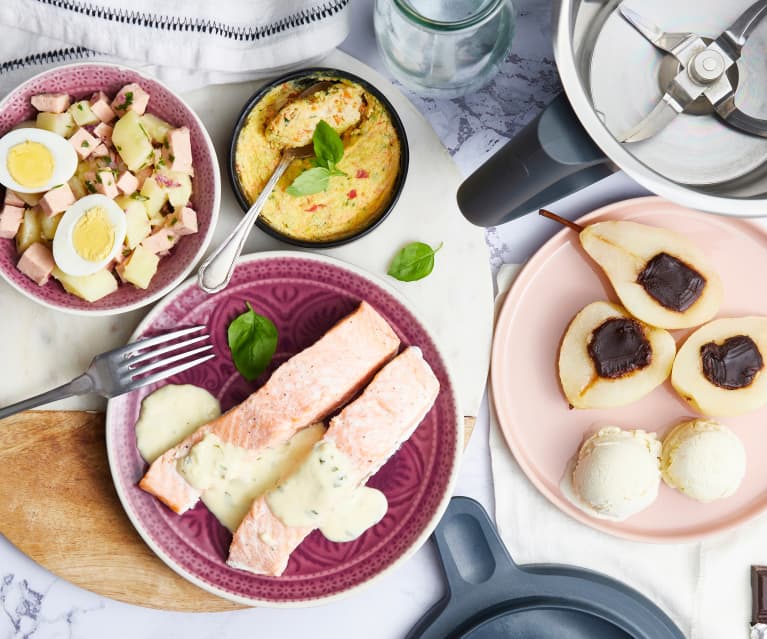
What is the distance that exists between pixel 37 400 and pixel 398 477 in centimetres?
57

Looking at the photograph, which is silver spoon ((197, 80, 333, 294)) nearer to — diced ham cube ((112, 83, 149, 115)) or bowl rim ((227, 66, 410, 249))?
bowl rim ((227, 66, 410, 249))

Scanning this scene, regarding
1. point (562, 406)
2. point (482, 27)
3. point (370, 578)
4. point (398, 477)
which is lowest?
point (370, 578)

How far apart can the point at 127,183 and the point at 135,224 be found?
6cm

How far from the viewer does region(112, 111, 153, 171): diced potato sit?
1.19 metres

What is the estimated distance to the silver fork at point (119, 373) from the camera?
1.23 meters

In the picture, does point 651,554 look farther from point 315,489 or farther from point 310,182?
point 310,182

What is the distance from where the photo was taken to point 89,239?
1170 millimetres

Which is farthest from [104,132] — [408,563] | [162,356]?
[408,563]

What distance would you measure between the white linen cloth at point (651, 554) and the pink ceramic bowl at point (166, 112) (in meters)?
0.49

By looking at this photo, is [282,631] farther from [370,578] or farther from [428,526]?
[428,526]

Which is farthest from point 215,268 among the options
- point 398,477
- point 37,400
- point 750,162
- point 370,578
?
point 750,162

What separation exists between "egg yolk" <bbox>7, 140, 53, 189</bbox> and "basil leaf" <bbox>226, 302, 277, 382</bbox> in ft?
1.16

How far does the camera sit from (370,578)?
130 centimetres

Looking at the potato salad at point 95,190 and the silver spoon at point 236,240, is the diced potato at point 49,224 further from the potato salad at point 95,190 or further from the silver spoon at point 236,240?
the silver spoon at point 236,240
